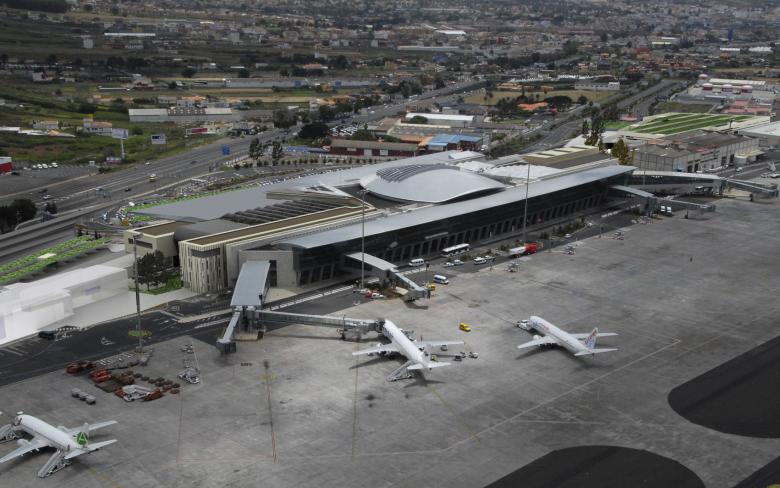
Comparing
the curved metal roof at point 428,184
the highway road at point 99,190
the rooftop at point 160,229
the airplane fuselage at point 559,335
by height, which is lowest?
the highway road at point 99,190

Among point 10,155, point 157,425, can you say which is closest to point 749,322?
point 157,425

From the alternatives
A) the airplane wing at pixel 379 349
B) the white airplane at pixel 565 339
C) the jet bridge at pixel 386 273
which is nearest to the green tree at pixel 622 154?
the jet bridge at pixel 386 273

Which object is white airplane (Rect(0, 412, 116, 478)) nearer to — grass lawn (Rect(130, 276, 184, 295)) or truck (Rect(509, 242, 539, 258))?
grass lawn (Rect(130, 276, 184, 295))

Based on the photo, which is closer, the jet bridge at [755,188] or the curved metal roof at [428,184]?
the curved metal roof at [428,184]

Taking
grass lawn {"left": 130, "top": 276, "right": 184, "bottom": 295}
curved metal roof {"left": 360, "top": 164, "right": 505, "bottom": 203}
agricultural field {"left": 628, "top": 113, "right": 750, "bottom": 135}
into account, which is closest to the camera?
grass lawn {"left": 130, "top": 276, "right": 184, "bottom": 295}

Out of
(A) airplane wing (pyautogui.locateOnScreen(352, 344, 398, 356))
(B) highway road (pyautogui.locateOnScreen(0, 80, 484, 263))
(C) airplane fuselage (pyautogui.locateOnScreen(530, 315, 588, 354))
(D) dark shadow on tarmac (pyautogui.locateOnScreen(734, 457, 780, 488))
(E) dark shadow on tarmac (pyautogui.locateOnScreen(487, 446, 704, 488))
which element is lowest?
(B) highway road (pyautogui.locateOnScreen(0, 80, 484, 263))

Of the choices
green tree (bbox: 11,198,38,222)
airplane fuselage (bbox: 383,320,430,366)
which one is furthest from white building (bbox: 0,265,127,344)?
green tree (bbox: 11,198,38,222)

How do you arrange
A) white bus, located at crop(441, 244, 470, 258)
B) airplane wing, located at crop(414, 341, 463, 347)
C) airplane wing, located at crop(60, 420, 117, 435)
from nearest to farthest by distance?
airplane wing, located at crop(60, 420, 117, 435)
airplane wing, located at crop(414, 341, 463, 347)
white bus, located at crop(441, 244, 470, 258)

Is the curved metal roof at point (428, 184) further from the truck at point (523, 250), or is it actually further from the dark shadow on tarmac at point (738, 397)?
the dark shadow on tarmac at point (738, 397)
